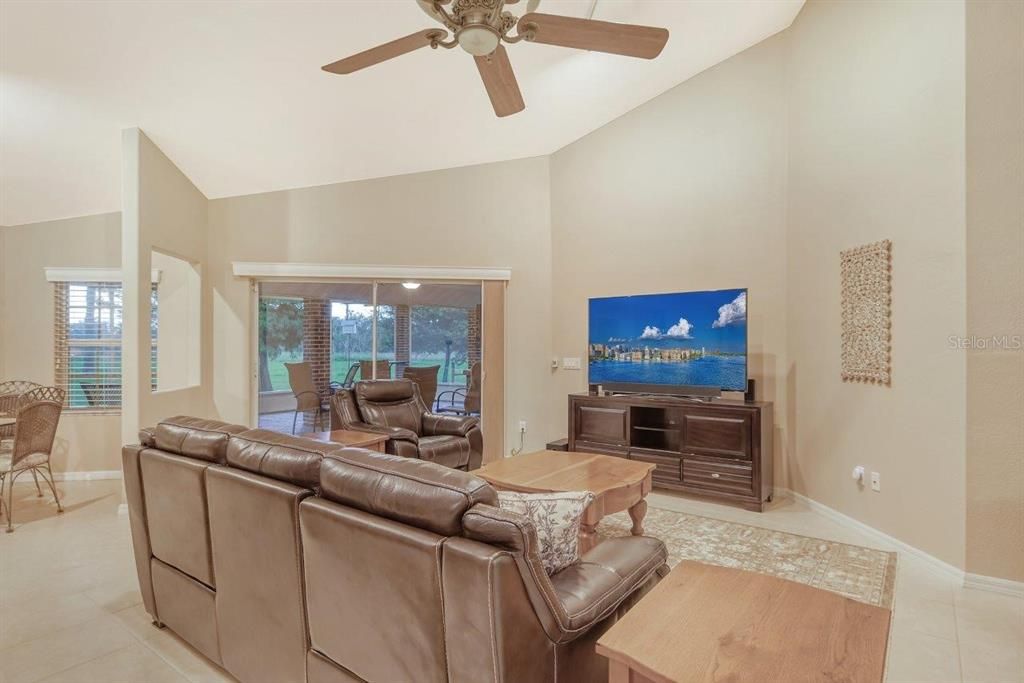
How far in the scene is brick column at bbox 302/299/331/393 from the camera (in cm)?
557

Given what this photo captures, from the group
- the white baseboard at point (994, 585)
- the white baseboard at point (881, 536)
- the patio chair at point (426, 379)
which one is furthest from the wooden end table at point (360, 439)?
the white baseboard at point (994, 585)

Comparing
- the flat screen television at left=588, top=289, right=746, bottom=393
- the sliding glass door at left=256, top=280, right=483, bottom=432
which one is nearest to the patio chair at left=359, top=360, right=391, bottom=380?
the sliding glass door at left=256, top=280, right=483, bottom=432

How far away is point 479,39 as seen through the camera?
2.25 metres

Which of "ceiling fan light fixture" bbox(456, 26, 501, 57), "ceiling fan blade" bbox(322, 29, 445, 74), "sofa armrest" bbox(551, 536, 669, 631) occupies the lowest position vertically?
"sofa armrest" bbox(551, 536, 669, 631)

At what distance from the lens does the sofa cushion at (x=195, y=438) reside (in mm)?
1998

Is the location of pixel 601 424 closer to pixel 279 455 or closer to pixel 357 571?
pixel 279 455

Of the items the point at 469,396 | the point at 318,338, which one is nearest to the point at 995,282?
the point at 469,396

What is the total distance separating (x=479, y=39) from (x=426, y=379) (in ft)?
13.4

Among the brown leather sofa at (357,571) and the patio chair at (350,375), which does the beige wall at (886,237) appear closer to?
the brown leather sofa at (357,571)

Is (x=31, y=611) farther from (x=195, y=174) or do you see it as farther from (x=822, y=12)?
(x=822, y=12)

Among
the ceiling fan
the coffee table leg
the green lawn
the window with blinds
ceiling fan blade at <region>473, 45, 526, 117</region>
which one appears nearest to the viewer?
the ceiling fan

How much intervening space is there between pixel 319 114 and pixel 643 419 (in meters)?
3.64

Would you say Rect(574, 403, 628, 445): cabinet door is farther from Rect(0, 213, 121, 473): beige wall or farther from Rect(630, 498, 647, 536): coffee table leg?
Rect(0, 213, 121, 473): beige wall

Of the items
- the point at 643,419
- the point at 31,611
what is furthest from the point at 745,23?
the point at 31,611
